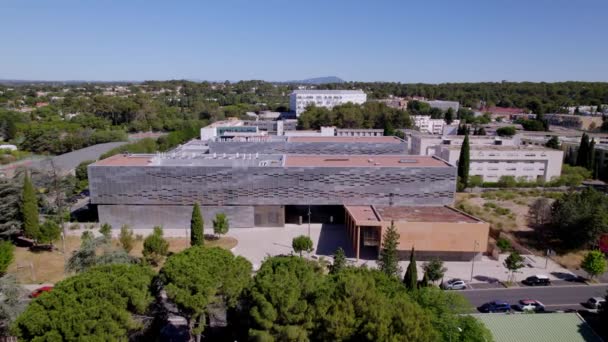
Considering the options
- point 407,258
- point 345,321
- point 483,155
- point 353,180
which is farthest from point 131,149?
point 345,321

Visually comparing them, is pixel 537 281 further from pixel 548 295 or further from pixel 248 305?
pixel 248 305

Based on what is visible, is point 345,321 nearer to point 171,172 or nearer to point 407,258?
point 407,258

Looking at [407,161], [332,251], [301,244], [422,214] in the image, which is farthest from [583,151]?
[301,244]

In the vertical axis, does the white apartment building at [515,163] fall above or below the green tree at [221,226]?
above

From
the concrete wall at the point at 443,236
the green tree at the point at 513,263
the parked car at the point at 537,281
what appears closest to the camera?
the green tree at the point at 513,263

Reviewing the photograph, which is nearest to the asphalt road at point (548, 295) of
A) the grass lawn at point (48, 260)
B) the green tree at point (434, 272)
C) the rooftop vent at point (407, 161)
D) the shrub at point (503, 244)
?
the green tree at point (434, 272)

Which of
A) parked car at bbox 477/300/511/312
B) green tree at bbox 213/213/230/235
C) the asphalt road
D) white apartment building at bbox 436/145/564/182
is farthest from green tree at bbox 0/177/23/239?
white apartment building at bbox 436/145/564/182

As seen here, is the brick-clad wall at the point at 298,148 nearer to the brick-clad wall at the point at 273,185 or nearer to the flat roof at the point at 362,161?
the flat roof at the point at 362,161
